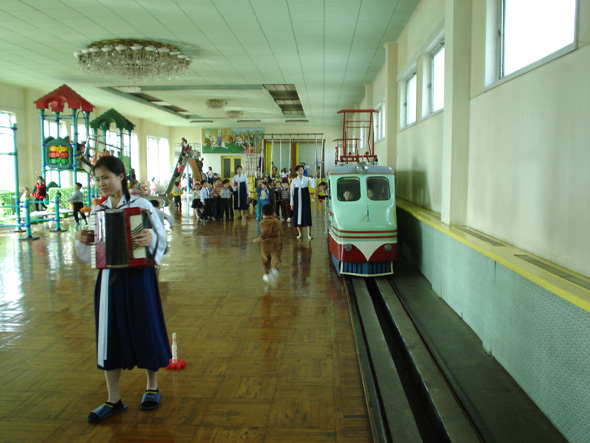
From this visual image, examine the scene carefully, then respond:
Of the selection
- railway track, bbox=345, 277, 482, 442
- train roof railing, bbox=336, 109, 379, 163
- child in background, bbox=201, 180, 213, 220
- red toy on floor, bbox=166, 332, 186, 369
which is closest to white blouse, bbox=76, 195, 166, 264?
red toy on floor, bbox=166, 332, 186, 369

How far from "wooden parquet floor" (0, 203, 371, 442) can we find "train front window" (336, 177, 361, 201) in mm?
1306

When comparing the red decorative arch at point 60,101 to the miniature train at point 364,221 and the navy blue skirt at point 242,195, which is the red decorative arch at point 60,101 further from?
the miniature train at point 364,221

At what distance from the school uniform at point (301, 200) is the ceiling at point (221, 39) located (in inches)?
129

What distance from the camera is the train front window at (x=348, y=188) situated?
7805 mm

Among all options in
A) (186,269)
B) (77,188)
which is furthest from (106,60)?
(186,269)

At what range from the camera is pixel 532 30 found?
429 centimetres

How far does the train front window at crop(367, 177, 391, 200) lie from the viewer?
7.77 metres

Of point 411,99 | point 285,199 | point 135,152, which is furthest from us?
point 135,152

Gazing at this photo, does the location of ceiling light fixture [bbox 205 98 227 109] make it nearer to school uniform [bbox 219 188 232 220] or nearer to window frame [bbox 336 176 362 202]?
school uniform [bbox 219 188 232 220]

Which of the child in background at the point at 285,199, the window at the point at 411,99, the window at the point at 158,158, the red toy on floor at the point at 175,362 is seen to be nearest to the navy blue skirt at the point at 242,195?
the child in background at the point at 285,199

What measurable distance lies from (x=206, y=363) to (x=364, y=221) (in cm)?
392

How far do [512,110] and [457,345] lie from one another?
7.76ft

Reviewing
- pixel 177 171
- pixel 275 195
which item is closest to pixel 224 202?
pixel 275 195

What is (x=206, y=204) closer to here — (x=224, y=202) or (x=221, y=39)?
(x=224, y=202)
